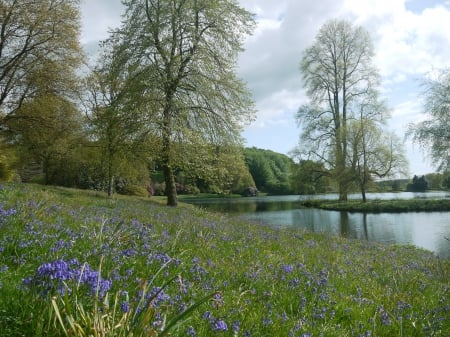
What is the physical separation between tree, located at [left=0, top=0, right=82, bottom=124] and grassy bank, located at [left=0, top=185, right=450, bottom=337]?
1876 cm

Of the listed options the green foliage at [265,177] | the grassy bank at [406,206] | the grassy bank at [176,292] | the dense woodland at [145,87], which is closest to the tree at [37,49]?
the dense woodland at [145,87]

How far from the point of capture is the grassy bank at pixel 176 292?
255cm

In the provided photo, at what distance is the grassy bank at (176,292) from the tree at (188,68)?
14.8 metres

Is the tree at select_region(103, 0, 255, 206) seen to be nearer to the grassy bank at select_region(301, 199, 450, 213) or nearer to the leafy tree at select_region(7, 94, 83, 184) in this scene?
the leafy tree at select_region(7, 94, 83, 184)

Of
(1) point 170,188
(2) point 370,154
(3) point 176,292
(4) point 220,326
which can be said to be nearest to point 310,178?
(2) point 370,154

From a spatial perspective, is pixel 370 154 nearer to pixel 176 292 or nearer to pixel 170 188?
pixel 170 188

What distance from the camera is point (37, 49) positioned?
22.1 metres

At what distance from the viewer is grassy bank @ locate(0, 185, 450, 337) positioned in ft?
8.37

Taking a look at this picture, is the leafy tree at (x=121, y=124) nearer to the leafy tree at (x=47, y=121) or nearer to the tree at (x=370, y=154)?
the leafy tree at (x=47, y=121)

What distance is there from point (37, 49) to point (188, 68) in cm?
928

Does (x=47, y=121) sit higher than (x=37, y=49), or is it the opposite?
(x=37, y=49)

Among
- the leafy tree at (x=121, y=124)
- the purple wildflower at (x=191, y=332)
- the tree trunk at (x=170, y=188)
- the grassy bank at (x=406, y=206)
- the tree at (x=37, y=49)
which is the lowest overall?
the grassy bank at (x=406, y=206)

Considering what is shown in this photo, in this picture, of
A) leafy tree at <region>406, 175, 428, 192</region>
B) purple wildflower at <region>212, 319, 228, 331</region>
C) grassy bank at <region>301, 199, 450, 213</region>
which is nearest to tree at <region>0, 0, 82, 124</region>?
purple wildflower at <region>212, 319, 228, 331</region>

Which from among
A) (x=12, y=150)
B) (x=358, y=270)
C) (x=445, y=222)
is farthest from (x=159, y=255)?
(x=12, y=150)
